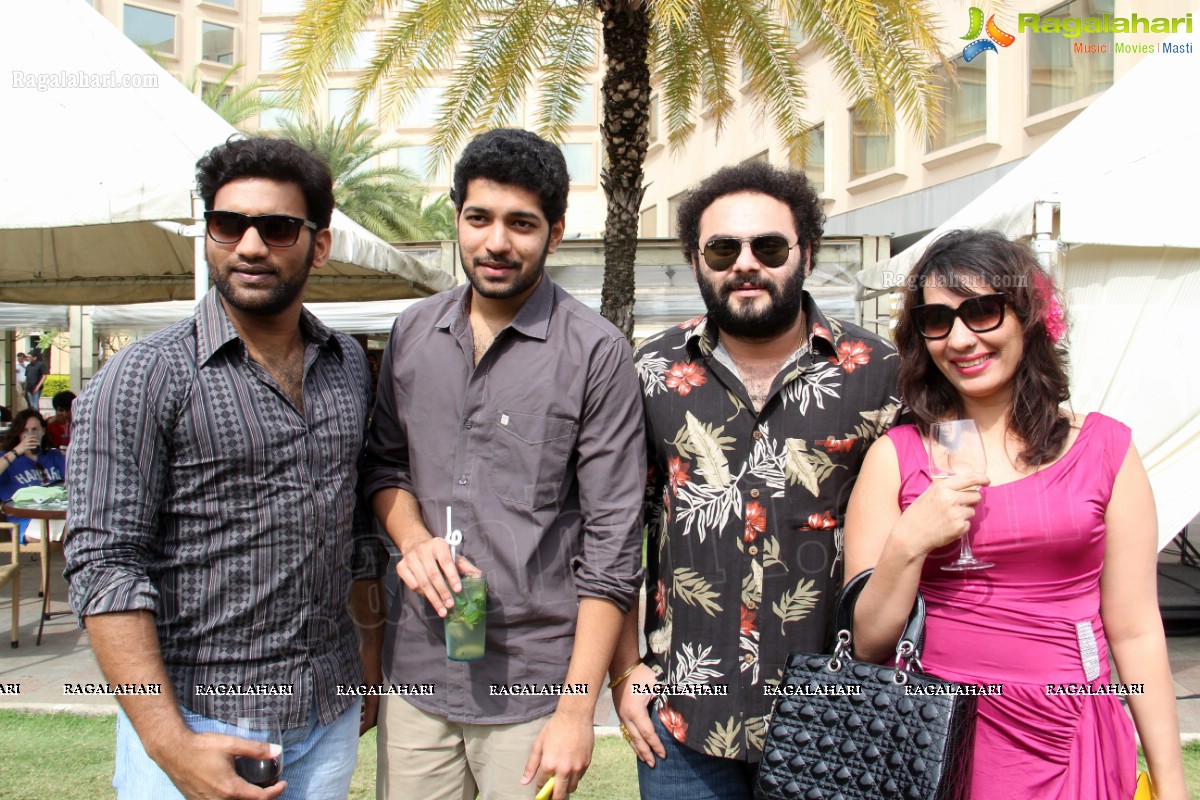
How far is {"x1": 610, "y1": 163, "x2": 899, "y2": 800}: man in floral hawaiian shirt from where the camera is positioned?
81.6 inches

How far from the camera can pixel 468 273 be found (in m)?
2.10

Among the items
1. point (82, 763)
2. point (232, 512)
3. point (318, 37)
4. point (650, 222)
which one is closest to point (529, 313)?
point (232, 512)

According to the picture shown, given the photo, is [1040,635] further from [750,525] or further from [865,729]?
[750,525]

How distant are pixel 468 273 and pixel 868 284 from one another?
6.76 meters

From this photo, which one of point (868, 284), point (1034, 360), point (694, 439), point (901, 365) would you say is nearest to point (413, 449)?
point (694, 439)

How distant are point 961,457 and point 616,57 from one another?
20.1ft

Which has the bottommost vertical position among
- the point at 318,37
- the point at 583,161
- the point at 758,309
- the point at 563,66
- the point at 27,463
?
the point at 27,463

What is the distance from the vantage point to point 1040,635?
71.6 inches

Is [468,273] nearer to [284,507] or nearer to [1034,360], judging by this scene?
[284,507]

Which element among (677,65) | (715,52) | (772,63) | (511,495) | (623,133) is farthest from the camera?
(677,65)

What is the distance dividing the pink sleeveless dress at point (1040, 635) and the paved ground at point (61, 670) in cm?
272

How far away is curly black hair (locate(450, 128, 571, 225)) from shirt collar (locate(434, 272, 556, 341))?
19 centimetres

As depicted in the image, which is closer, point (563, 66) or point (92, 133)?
point (92, 133)

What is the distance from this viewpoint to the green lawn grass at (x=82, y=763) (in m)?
3.55
